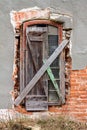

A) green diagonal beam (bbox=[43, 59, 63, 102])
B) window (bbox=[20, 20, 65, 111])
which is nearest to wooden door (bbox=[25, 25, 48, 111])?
window (bbox=[20, 20, 65, 111])

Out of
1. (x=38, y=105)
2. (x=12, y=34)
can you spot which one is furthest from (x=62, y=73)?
(x=12, y=34)

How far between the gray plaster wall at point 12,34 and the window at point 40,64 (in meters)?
0.27

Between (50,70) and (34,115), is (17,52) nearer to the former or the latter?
(50,70)

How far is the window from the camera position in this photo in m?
9.51

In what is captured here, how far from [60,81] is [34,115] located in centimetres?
91

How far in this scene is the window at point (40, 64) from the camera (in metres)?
9.51

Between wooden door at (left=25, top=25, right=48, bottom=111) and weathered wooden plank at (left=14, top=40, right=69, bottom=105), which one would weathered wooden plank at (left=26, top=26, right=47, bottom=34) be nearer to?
wooden door at (left=25, top=25, right=48, bottom=111)

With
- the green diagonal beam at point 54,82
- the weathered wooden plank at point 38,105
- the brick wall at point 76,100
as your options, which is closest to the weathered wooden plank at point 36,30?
the green diagonal beam at point 54,82

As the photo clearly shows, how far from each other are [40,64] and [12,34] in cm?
87

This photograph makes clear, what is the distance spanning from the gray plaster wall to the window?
0.27 m

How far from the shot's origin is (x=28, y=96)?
9.49 meters

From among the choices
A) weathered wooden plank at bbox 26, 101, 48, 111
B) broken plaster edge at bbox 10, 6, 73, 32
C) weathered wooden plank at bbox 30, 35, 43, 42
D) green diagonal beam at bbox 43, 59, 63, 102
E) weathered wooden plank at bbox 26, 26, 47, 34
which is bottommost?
weathered wooden plank at bbox 26, 101, 48, 111

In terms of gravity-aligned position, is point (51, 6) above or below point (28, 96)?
above

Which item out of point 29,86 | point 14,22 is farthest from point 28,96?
point 14,22
